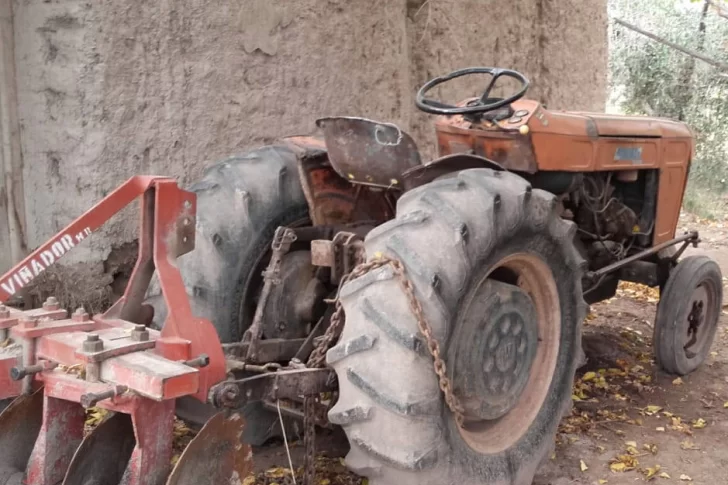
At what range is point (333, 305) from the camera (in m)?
3.21

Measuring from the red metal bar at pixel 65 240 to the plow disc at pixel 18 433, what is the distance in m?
0.34

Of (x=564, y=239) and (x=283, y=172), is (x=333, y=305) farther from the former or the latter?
(x=564, y=239)

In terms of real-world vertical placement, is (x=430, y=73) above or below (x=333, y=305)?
above

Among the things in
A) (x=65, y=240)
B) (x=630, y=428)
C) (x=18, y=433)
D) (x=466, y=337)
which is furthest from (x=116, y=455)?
(x=630, y=428)

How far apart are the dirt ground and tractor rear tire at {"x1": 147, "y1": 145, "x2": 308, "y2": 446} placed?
14.2 inches

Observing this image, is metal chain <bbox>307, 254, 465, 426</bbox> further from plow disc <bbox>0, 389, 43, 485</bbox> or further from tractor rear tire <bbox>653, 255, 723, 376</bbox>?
tractor rear tire <bbox>653, 255, 723, 376</bbox>

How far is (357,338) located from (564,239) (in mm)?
1007

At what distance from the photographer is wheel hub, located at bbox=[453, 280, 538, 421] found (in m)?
2.74

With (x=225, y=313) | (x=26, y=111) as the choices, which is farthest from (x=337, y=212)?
(x=26, y=111)

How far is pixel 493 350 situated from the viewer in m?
2.82

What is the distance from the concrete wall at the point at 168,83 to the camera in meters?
4.30

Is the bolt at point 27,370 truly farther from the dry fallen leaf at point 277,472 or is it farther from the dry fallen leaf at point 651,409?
the dry fallen leaf at point 651,409

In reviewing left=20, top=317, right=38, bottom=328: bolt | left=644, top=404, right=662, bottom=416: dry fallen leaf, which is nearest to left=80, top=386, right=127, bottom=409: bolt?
left=20, top=317, right=38, bottom=328: bolt

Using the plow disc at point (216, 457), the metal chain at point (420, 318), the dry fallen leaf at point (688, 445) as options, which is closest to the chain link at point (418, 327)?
the metal chain at point (420, 318)
